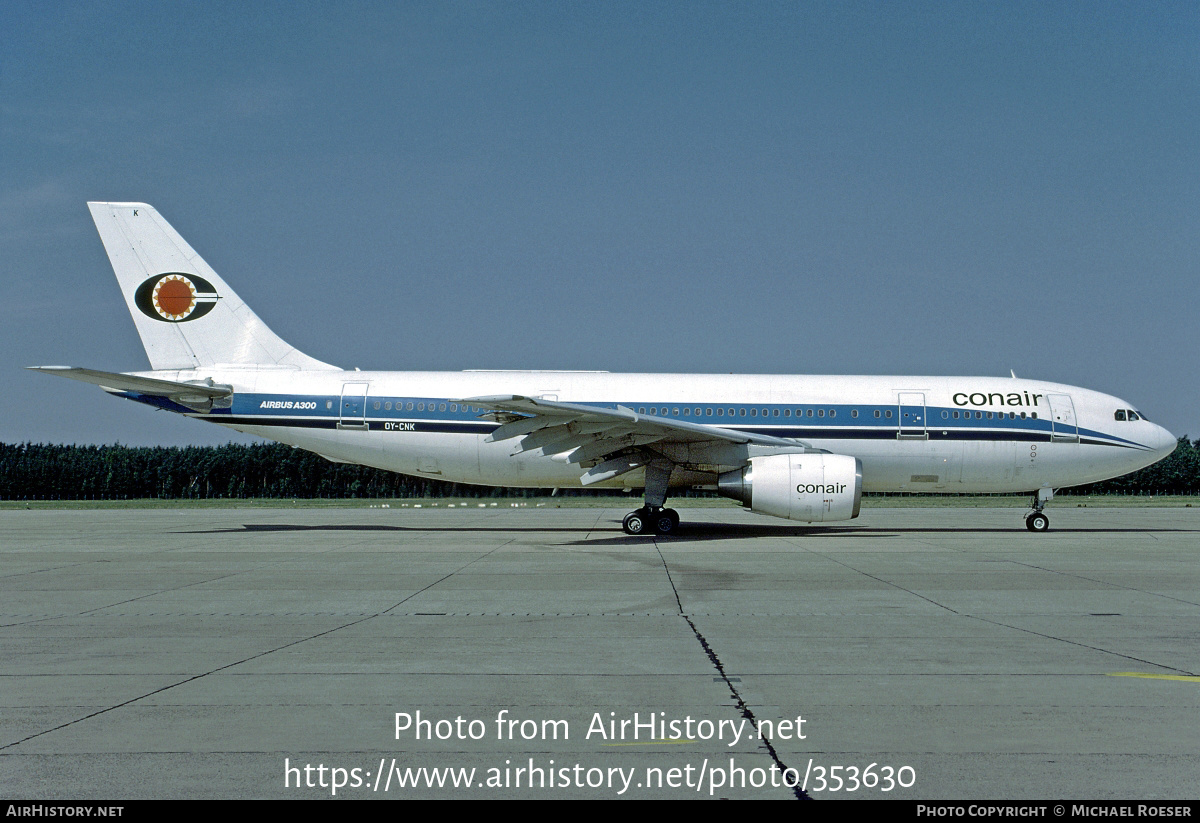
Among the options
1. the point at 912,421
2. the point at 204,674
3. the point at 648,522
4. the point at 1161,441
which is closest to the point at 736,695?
the point at 204,674

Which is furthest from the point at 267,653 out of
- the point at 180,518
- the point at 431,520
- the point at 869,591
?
the point at 180,518

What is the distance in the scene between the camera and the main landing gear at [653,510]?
20016mm

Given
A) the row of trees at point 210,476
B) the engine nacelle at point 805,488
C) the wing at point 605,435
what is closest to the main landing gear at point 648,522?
the wing at point 605,435

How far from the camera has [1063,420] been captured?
71.3ft

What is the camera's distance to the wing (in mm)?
17812

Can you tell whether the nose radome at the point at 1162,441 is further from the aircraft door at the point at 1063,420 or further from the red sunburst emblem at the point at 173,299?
the red sunburst emblem at the point at 173,299

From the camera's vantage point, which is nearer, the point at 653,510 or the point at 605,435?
the point at 605,435

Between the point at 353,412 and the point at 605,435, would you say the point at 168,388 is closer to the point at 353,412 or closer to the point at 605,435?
the point at 353,412

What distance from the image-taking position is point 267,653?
7.42 metres

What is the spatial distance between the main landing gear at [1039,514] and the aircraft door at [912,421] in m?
3.39

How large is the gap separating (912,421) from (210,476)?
3361 inches

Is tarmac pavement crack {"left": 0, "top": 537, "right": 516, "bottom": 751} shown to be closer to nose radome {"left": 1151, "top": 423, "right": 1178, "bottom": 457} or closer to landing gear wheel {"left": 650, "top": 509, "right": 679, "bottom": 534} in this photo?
landing gear wheel {"left": 650, "top": 509, "right": 679, "bottom": 534}

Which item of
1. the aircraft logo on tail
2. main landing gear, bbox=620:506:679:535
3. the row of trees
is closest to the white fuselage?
main landing gear, bbox=620:506:679:535

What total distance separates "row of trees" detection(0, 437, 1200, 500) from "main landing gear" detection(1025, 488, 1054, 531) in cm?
6687
